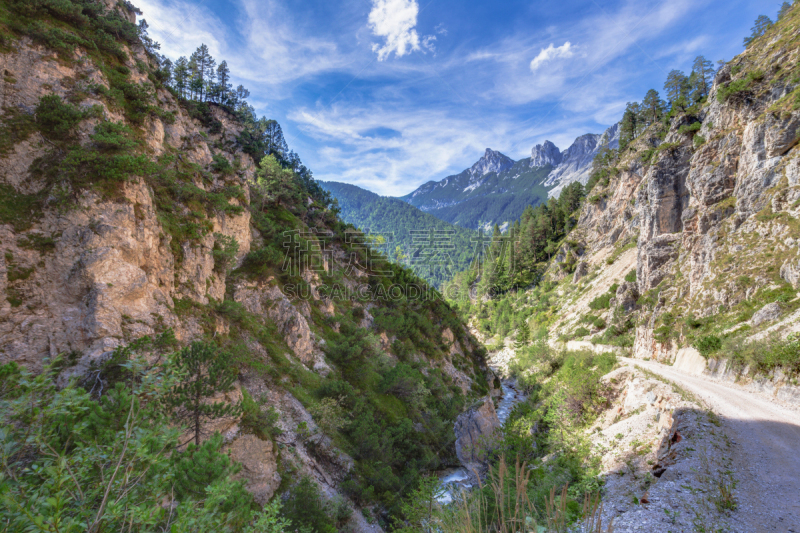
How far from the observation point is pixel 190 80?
5128 centimetres

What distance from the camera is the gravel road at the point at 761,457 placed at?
756 centimetres

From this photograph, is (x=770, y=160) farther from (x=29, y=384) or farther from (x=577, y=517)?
(x=29, y=384)

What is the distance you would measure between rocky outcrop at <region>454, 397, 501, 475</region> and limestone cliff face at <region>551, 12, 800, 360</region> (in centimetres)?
1710

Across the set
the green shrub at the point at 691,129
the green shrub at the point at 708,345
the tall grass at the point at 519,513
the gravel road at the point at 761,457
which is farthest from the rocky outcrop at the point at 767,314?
the green shrub at the point at 691,129

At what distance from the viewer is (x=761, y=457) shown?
10.2 m

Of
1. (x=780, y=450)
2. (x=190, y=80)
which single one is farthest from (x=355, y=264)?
(x=190, y=80)

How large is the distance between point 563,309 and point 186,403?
60746mm

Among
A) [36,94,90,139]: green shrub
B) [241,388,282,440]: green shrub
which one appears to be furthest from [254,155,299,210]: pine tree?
[241,388,282,440]: green shrub

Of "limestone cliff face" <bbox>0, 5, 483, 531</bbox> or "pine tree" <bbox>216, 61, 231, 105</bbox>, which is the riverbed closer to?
"limestone cliff face" <bbox>0, 5, 483, 531</bbox>

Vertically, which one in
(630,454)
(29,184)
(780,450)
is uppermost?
(29,184)

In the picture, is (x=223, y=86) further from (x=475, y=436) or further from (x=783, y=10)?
(x=783, y=10)

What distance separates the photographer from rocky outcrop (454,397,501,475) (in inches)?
1019

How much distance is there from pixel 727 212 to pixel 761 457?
28.9m

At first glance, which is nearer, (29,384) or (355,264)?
(29,384)
